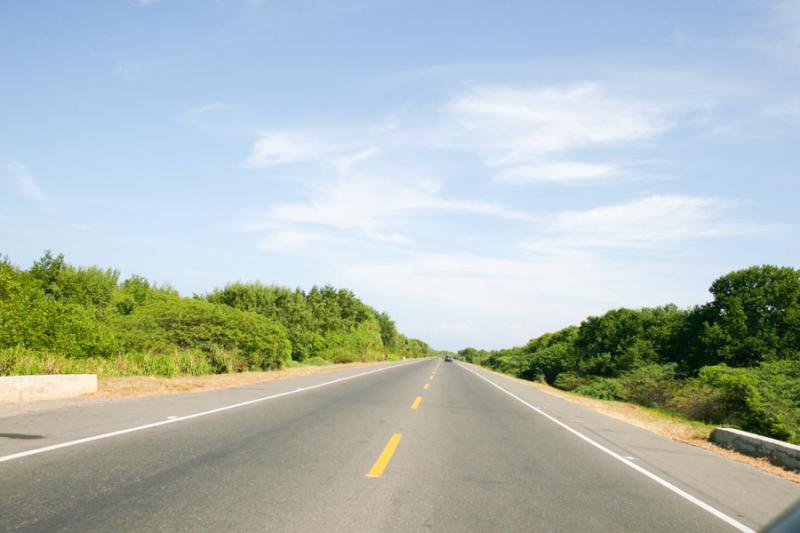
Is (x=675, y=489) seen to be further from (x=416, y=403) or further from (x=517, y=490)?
(x=416, y=403)

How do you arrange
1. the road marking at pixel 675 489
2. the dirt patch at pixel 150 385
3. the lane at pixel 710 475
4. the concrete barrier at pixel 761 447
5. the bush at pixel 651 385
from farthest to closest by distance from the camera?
the bush at pixel 651 385 → the dirt patch at pixel 150 385 → the concrete barrier at pixel 761 447 → the lane at pixel 710 475 → the road marking at pixel 675 489

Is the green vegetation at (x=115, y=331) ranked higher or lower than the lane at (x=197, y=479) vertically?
higher

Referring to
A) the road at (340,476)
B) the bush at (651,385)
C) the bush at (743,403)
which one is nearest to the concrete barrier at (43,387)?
the road at (340,476)

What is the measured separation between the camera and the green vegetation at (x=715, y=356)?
19781mm

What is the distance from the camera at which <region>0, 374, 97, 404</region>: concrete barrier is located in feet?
35.3

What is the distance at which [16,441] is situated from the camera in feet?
23.1

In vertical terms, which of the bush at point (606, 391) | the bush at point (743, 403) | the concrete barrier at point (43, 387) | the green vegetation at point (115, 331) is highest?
the green vegetation at point (115, 331)

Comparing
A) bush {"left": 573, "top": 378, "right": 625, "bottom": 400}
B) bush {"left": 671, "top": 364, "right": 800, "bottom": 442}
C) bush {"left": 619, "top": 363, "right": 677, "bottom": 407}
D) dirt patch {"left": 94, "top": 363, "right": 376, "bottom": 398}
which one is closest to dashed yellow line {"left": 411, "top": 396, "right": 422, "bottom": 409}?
dirt patch {"left": 94, "top": 363, "right": 376, "bottom": 398}

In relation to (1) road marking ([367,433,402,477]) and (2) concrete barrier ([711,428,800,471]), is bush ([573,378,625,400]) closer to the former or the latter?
(2) concrete barrier ([711,428,800,471])

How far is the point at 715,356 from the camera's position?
102 feet

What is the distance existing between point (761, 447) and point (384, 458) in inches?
326

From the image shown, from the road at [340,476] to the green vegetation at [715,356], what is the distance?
1144 centimetres

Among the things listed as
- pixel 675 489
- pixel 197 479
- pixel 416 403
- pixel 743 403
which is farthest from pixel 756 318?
pixel 197 479

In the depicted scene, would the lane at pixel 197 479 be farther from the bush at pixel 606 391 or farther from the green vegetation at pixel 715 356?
the bush at pixel 606 391
